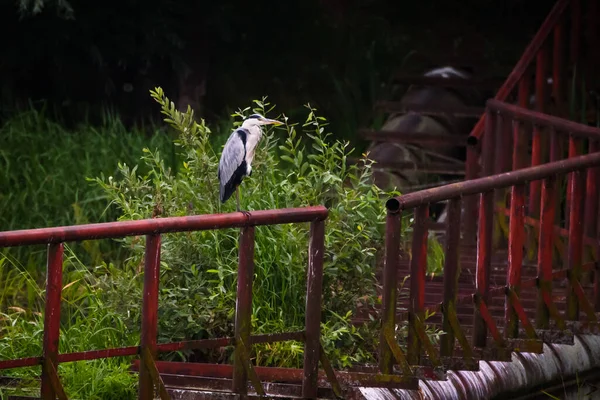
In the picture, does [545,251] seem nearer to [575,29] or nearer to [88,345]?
[88,345]

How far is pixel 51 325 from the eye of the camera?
4.79 m

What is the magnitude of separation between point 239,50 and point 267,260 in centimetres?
680

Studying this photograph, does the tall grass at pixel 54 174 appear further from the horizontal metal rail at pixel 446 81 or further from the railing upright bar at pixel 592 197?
the railing upright bar at pixel 592 197

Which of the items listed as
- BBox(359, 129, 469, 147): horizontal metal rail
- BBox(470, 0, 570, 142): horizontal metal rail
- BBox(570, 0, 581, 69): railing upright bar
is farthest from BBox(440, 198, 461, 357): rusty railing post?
BBox(359, 129, 469, 147): horizontal metal rail

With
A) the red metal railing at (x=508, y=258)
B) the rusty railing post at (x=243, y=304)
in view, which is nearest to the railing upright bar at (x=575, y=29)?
the red metal railing at (x=508, y=258)

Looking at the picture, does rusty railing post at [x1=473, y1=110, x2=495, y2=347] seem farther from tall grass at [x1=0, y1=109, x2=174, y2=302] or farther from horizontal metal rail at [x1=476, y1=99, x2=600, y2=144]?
tall grass at [x1=0, y1=109, x2=174, y2=302]

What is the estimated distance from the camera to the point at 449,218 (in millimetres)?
5926

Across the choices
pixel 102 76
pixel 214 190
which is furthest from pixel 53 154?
pixel 214 190

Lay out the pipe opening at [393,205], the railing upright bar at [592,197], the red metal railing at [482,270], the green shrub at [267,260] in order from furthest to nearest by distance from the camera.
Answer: the railing upright bar at [592,197] → the green shrub at [267,260] → the red metal railing at [482,270] → the pipe opening at [393,205]

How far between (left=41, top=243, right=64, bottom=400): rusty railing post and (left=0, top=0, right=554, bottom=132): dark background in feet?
22.1

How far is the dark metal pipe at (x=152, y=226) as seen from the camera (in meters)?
4.69

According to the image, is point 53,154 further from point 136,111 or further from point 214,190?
point 214,190

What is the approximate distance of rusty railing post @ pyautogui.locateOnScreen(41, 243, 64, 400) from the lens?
4770mm

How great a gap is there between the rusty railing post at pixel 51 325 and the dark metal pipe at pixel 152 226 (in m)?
0.07
